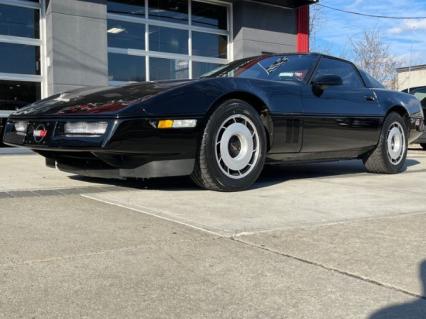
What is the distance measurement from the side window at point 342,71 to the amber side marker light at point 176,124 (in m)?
1.87

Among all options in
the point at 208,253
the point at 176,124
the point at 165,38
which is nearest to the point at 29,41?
the point at 165,38

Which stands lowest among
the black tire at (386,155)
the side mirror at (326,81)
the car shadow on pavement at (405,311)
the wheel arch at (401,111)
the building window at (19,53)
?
the car shadow on pavement at (405,311)

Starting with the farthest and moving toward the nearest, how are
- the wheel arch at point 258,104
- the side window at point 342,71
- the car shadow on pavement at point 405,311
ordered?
the side window at point 342,71, the wheel arch at point 258,104, the car shadow on pavement at point 405,311

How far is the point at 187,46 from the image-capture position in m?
12.6

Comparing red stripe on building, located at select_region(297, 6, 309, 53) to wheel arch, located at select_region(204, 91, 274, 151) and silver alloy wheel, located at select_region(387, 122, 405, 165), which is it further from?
wheel arch, located at select_region(204, 91, 274, 151)

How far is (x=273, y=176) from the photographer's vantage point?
6215mm

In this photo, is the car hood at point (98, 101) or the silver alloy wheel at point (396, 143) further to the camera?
the silver alloy wheel at point (396, 143)

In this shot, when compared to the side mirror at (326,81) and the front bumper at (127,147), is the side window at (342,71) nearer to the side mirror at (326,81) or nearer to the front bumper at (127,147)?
the side mirror at (326,81)

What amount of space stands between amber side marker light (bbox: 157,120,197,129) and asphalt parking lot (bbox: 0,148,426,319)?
1.89 feet

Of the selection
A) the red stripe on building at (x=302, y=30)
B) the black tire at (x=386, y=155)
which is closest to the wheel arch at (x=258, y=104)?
the black tire at (x=386, y=155)

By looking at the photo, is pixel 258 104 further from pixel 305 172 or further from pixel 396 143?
pixel 396 143

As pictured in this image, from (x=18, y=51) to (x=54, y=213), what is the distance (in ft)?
24.9

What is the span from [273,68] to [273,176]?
1333 millimetres

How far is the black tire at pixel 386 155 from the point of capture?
6.45m
